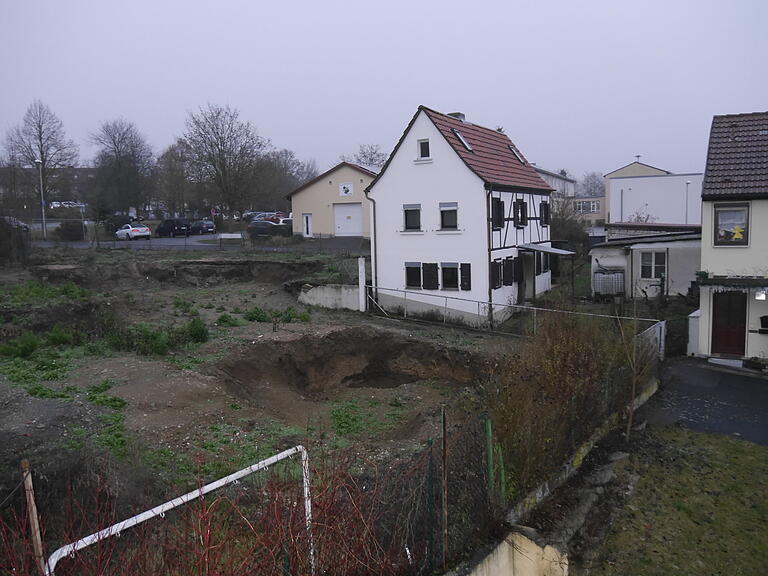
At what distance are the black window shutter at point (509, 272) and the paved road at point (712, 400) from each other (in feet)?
30.4

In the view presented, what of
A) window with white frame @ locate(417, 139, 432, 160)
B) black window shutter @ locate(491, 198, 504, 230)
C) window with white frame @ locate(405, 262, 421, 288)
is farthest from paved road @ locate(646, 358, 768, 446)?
window with white frame @ locate(417, 139, 432, 160)

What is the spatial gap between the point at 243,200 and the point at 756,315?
42.0 m

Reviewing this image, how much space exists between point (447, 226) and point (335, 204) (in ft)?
70.5

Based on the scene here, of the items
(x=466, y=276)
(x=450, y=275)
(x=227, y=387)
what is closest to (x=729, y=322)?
(x=466, y=276)

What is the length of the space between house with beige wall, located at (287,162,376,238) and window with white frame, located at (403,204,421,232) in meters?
18.1

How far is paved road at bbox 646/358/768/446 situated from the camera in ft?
46.7

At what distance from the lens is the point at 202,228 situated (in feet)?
193

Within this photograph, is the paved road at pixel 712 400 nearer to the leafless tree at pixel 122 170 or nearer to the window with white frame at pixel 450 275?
the window with white frame at pixel 450 275

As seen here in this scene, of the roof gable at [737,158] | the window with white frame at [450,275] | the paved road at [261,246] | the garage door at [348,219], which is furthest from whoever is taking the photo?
the garage door at [348,219]

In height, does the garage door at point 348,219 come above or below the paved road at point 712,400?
above

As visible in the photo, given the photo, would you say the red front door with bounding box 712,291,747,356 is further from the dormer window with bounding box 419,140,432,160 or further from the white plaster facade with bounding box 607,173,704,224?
the white plaster facade with bounding box 607,173,704,224

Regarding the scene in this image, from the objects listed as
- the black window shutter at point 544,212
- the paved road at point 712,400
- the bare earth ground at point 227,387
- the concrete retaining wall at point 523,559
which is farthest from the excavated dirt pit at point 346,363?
the black window shutter at point 544,212

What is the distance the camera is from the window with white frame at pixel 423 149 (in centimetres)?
2687

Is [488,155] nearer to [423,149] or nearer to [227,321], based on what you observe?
[423,149]
